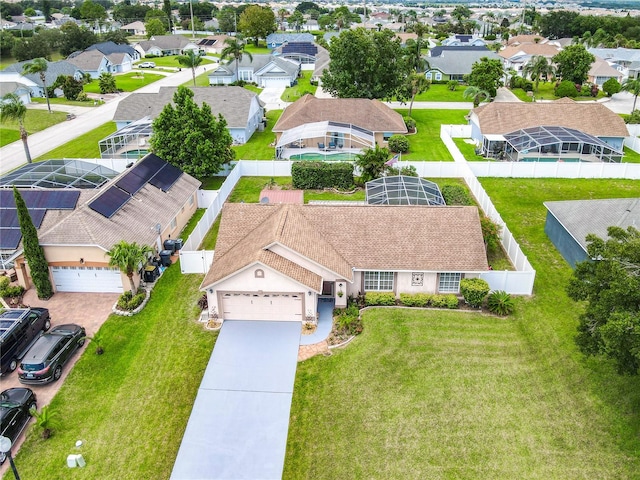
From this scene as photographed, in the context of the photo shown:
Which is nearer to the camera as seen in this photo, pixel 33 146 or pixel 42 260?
pixel 42 260

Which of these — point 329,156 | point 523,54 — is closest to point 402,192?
point 329,156

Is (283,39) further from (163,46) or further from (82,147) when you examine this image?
(82,147)

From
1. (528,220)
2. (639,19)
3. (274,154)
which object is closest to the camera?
(528,220)

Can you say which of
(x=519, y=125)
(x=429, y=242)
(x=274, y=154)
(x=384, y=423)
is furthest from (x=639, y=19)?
(x=384, y=423)

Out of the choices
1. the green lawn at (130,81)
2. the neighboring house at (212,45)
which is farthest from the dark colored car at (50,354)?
the neighboring house at (212,45)

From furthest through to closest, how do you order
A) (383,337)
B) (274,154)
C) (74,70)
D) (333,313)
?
1. (74,70)
2. (274,154)
3. (333,313)
4. (383,337)

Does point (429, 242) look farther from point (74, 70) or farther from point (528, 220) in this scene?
point (74, 70)

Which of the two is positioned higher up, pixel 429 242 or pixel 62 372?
pixel 429 242
